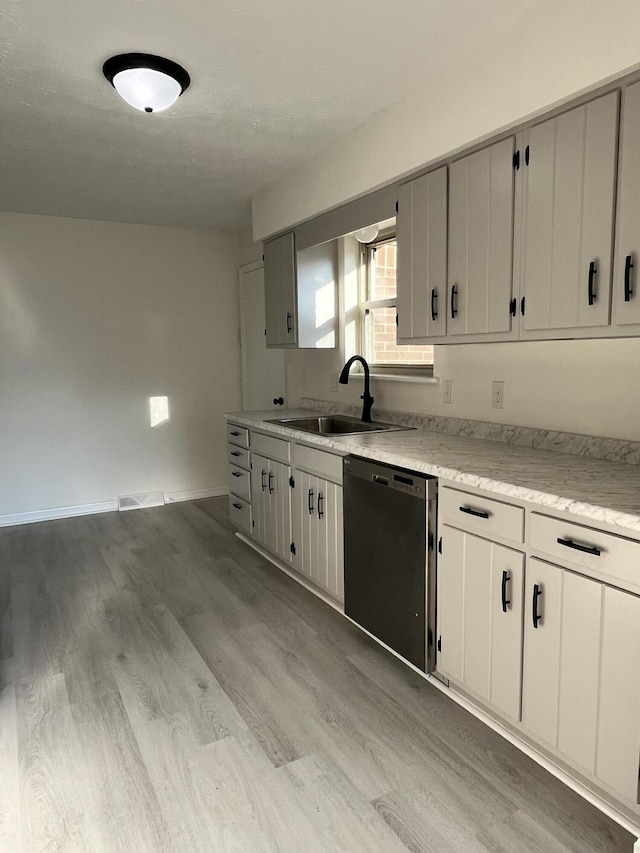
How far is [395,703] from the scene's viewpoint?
7.31 ft

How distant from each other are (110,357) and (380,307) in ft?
8.21

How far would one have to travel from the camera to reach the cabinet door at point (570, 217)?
1855 mm

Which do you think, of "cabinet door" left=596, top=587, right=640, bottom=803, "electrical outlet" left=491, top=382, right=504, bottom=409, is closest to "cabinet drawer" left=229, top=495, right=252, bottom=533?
"electrical outlet" left=491, top=382, right=504, bottom=409

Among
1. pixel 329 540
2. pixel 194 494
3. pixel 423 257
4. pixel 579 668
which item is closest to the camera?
pixel 579 668

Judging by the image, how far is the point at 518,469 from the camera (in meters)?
2.03

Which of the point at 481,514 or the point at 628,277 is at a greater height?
the point at 628,277

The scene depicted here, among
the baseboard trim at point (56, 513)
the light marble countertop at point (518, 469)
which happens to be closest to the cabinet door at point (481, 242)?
the light marble countertop at point (518, 469)

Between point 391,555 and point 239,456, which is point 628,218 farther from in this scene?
point 239,456

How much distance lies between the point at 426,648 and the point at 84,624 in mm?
1722

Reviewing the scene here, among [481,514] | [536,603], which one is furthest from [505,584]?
[481,514]

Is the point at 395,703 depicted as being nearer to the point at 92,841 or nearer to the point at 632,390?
the point at 92,841

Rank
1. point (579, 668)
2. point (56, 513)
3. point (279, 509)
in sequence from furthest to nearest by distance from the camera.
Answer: point (56, 513) < point (279, 509) < point (579, 668)

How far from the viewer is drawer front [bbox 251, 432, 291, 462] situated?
3318 millimetres

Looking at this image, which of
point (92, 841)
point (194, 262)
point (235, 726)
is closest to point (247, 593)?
point (235, 726)
